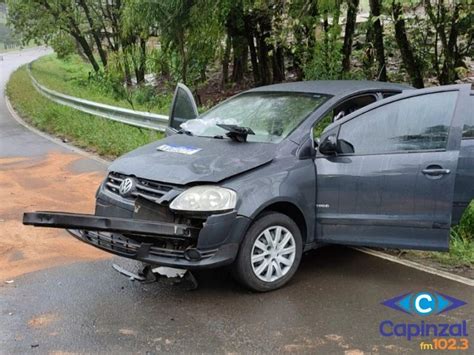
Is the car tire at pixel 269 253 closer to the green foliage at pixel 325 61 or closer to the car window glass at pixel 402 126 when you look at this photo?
the car window glass at pixel 402 126

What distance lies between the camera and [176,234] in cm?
395

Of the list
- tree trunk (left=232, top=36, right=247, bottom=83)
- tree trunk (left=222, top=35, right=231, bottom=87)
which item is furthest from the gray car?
tree trunk (left=222, top=35, right=231, bottom=87)

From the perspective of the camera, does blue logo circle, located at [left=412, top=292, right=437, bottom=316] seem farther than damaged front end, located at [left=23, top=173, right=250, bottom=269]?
Yes

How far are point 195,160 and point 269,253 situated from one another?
958 mm

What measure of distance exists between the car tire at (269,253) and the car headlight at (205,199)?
311 millimetres

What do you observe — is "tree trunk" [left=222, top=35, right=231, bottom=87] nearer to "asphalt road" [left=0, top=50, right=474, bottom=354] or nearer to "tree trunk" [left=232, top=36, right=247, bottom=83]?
"tree trunk" [left=232, top=36, right=247, bottom=83]

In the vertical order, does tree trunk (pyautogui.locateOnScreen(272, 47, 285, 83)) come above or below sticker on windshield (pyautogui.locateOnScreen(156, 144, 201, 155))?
above

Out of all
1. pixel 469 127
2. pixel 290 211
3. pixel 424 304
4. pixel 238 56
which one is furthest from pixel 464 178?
pixel 238 56

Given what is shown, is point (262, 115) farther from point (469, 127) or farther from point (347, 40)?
point (347, 40)

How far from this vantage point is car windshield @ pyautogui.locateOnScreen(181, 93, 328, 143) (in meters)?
4.80

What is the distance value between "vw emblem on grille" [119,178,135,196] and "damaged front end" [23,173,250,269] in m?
0.20

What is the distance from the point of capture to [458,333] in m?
3.74

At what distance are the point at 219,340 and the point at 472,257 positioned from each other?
2.66m

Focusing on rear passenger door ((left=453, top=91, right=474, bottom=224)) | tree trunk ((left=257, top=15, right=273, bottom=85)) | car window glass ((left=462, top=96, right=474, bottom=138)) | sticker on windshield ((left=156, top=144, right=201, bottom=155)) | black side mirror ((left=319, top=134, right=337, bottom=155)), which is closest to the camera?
black side mirror ((left=319, top=134, right=337, bottom=155))
